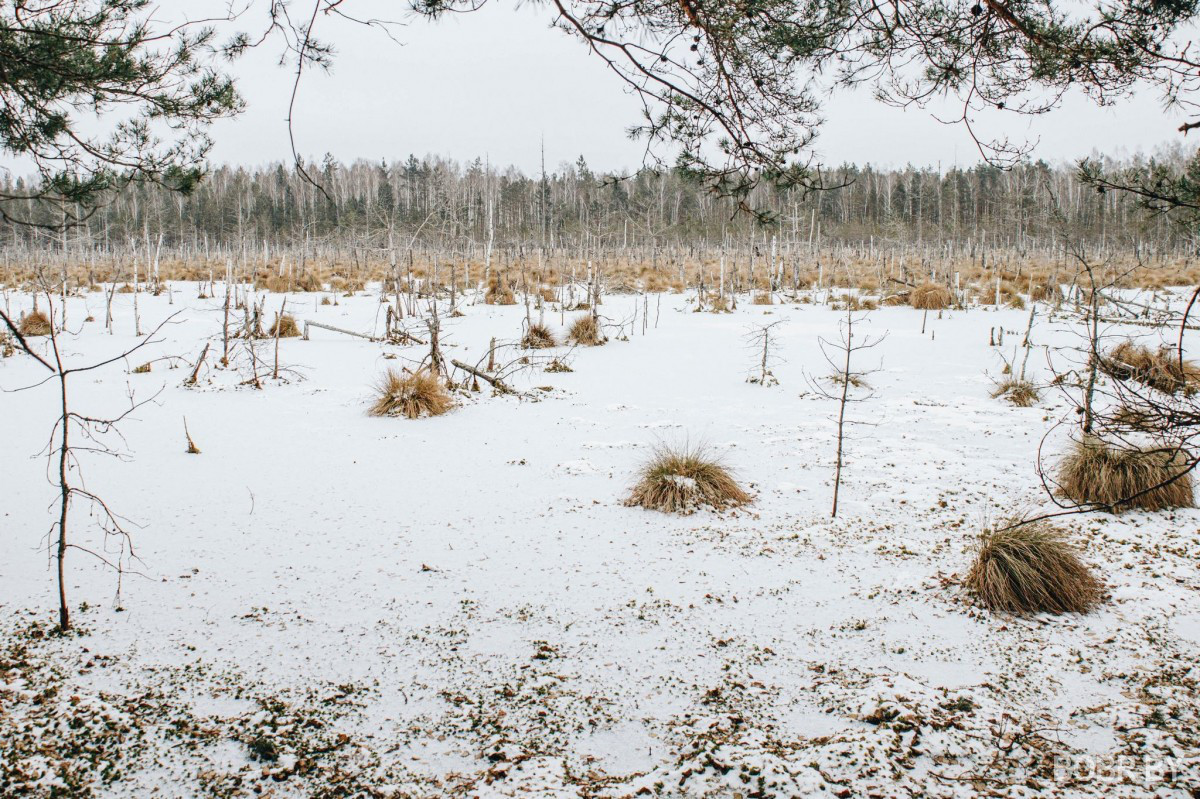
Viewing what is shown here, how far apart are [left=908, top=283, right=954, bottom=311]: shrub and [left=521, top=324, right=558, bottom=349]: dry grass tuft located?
969 cm

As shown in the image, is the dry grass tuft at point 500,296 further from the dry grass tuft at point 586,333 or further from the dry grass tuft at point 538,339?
the dry grass tuft at point 538,339

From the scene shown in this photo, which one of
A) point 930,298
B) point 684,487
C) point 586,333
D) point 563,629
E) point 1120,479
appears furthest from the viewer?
point 930,298

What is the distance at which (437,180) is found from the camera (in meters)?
57.8

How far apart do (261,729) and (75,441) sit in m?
5.92

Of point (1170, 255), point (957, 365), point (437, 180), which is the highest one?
point (437, 180)

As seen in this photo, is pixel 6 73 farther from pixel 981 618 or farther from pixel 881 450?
pixel 881 450

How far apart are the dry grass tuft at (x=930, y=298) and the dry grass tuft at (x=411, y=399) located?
42.5ft

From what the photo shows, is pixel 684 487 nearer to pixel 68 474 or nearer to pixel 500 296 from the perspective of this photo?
pixel 68 474

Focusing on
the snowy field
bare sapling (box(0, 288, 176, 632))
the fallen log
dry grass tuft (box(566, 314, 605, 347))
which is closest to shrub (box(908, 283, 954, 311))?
dry grass tuft (box(566, 314, 605, 347))

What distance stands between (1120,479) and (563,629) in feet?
14.3

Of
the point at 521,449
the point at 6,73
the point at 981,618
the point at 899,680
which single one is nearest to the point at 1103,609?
the point at 981,618

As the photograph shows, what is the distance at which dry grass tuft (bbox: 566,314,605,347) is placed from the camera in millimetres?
12602

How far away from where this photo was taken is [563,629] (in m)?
3.40

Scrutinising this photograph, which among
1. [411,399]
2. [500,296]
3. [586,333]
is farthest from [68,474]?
[500,296]
